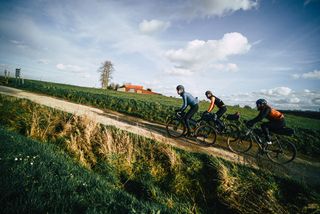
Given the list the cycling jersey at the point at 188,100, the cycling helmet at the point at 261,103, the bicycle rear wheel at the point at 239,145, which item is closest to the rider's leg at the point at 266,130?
the bicycle rear wheel at the point at 239,145

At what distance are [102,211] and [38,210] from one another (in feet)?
2.85

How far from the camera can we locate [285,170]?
584 centimetres

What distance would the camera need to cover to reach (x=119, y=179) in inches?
197

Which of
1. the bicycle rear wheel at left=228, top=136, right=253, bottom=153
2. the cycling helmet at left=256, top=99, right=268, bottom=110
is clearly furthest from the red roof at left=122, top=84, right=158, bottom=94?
the cycling helmet at left=256, top=99, right=268, bottom=110

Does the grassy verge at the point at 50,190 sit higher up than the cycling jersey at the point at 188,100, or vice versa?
the cycling jersey at the point at 188,100

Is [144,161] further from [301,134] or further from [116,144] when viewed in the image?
A: [301,134]

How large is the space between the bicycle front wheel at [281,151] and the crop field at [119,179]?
6.70 ft

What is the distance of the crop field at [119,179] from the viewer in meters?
2.75

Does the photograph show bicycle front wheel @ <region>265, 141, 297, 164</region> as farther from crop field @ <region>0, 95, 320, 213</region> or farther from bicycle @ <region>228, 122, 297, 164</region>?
crop field @ <region>0, 95, 320, 213</region>

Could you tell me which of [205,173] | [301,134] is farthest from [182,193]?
[301,134]

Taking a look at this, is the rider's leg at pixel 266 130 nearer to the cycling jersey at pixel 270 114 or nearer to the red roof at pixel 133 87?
the cycling jersey at pixel 270 114

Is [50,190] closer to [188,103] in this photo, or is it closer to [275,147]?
[188,103]

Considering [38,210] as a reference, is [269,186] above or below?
below

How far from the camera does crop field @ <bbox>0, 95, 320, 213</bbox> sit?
2.75m
